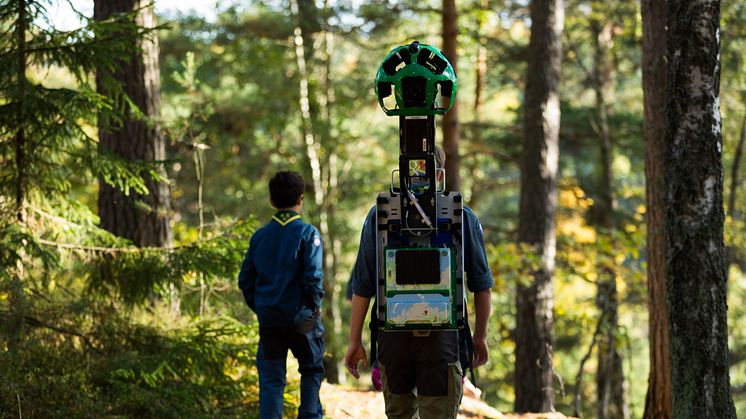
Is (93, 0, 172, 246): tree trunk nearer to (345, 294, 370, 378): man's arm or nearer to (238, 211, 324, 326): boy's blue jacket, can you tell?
(238, 211, 324, 326): boy's blue jacket

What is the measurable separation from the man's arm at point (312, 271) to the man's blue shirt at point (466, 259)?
4.94 ft

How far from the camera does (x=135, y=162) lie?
6.89 meters

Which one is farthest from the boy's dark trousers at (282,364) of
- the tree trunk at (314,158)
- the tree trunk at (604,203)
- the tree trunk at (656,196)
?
the tree trunk at (314,158)

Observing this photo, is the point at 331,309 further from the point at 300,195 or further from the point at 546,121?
the point at 300,195

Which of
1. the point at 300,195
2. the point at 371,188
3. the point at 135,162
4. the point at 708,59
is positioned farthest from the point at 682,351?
the point at 371,188

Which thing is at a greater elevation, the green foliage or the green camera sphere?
the green camera sphere

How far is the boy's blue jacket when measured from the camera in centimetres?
593

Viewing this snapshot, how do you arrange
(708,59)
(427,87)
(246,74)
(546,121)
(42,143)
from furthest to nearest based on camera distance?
1. (246,74)
2. (546,121)
3. (42,143)
4. (708,59)
5. (427,87)

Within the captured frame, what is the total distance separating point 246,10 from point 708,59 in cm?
1538

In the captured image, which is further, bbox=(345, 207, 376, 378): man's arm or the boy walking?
the boy walking

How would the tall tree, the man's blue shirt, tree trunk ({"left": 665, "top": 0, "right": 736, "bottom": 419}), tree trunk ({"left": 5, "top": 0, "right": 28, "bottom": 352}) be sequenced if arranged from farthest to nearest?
1. the tall tree
2. tree trunk ({"left": 5, "top": 0, "right": 28, "bottom": 352})
3. tree trunk ({"left": 665, "top": 0, "right": 736, "bottom": 419})
4. the man's blue shirt

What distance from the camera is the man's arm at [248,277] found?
240 inches

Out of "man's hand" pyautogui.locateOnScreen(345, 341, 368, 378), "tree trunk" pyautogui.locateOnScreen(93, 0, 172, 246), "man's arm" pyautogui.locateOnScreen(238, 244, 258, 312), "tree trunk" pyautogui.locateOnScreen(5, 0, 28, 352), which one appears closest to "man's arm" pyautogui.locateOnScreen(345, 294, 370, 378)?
"man's hand" pyautogui.locateOnScreen(345, 341, 368, 378)

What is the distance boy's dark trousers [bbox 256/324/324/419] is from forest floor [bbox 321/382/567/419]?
1599 mm
